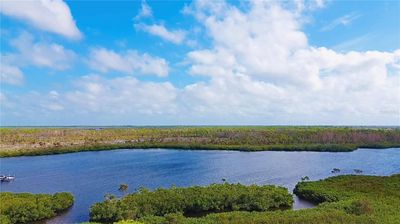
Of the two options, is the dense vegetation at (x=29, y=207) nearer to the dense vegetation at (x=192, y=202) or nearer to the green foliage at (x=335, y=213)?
the dense vegetation at (x=192, y=202)

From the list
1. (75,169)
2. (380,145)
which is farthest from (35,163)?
(380,145)

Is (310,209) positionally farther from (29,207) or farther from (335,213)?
(29,207)

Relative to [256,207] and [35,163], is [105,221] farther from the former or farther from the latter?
[35,163]

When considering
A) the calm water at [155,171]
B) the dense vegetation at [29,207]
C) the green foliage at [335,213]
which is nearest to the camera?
the green foliage at [335,213]

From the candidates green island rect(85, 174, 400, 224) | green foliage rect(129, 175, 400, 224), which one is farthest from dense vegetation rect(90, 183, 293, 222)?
green foliage rect(129, 175, 400, 224)

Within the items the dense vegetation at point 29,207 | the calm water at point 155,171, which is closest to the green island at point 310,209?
the calm water at point 155,171

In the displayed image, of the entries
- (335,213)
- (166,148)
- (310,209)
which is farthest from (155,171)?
(166,148)
